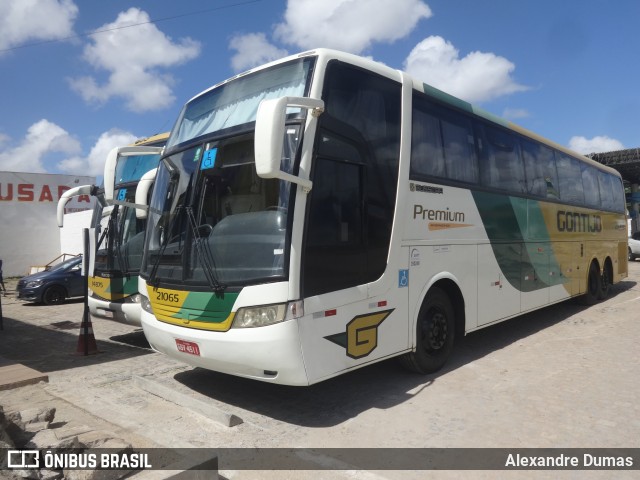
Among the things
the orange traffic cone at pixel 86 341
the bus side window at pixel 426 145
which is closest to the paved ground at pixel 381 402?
the orange traffic cone at pixel 86 341

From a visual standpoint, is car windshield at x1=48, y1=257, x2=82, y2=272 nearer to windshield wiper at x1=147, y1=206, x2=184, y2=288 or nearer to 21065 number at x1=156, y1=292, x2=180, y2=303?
windshield wiper at x1=147, y1=206, x2=184, y2=288

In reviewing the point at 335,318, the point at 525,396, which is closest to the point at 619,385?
the point at 525,396

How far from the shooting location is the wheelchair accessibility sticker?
17.7 feet

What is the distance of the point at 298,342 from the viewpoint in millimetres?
4238

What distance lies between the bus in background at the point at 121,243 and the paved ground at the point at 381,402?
32.3 inches

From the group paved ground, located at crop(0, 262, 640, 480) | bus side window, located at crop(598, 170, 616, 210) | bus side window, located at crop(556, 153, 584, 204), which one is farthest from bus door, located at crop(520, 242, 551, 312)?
bus side window, located at crop(598, 170, 616, 210)

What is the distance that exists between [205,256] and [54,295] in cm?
1261

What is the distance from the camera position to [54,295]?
15.0 m

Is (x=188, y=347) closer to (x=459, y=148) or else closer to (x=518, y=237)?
(x=459, y=148)

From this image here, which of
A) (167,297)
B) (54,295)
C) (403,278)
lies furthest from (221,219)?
(54,295)

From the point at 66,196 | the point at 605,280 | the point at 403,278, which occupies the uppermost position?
the point at 66,196

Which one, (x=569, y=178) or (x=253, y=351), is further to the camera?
(x=569, y=178)

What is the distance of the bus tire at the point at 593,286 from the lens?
11.5 m

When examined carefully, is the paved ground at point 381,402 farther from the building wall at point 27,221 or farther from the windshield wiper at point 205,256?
the building wall at point 27,221
